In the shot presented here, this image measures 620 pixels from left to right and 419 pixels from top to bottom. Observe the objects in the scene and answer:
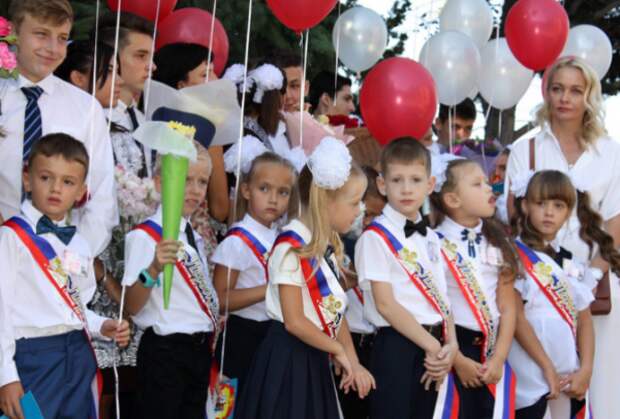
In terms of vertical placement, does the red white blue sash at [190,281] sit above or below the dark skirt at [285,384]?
above

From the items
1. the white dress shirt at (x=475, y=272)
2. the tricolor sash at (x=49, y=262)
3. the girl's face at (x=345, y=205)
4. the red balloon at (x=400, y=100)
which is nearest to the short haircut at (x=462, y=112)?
the red balloon at (x=400, y=100)

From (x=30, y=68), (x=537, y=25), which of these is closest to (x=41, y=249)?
(x=30, y=68)

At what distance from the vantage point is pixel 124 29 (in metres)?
4.64

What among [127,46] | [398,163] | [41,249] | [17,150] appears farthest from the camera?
[127,46]

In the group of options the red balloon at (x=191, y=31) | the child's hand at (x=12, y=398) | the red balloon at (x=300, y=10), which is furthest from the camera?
the red balloon at (x=191, y=31)

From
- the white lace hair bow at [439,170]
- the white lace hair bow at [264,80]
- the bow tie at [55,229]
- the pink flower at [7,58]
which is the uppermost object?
the white lace hair bow at [264,80]

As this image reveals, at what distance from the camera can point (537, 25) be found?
5.80m

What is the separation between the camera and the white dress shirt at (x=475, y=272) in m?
4.25

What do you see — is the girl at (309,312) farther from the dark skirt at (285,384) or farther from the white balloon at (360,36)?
the white balloon at (360,36)

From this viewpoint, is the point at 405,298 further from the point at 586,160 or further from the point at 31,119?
the point at 31,119

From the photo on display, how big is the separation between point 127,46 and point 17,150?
1040 millimetres

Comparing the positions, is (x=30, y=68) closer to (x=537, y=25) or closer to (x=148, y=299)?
(x=148, y=299)

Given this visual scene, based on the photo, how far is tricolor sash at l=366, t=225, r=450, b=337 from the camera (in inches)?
159

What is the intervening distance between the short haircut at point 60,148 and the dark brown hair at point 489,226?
1.64 meters
